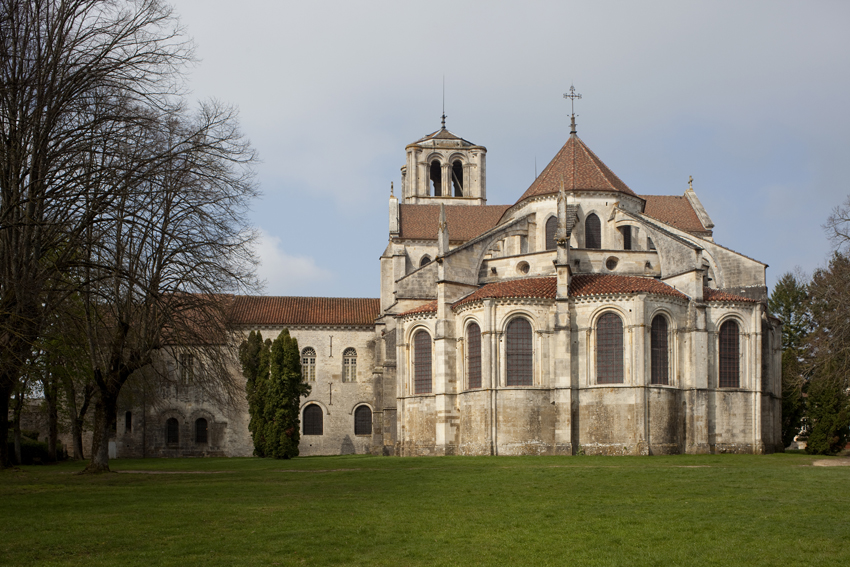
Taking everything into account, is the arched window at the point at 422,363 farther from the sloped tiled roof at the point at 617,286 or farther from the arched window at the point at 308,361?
the arched window at the point at 308,361

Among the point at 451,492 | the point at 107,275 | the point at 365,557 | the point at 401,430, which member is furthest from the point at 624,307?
the point at 365,557

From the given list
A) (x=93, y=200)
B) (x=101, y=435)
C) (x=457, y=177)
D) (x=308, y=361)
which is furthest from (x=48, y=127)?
(x=457, y=177)

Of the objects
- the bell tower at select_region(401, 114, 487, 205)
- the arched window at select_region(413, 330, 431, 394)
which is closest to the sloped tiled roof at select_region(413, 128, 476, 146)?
the bell tower at select_region(401, 114, 487, 205)

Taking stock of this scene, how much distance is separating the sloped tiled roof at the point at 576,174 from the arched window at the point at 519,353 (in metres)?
8.90

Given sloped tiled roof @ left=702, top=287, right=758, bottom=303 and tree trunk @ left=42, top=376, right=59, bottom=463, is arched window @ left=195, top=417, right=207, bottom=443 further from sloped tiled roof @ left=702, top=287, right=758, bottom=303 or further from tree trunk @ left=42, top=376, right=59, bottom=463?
sloped tiled roof @ left=702, top=287, right=758, bottom=303

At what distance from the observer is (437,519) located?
15328 mm

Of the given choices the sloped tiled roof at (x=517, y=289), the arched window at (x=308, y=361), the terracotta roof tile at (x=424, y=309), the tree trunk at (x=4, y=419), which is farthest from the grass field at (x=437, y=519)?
the arched window at (x=308, y=361)

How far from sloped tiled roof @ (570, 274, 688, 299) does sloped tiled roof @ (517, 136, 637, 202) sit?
622 cm

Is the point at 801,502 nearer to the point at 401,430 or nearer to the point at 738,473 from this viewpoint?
the point at 738,473

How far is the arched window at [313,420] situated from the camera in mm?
52812

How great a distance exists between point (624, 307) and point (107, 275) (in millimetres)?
22912

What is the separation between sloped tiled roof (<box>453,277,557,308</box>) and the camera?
125ft

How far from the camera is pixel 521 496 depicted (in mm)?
19016

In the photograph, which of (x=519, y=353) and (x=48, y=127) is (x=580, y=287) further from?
(x=48, y=127)
